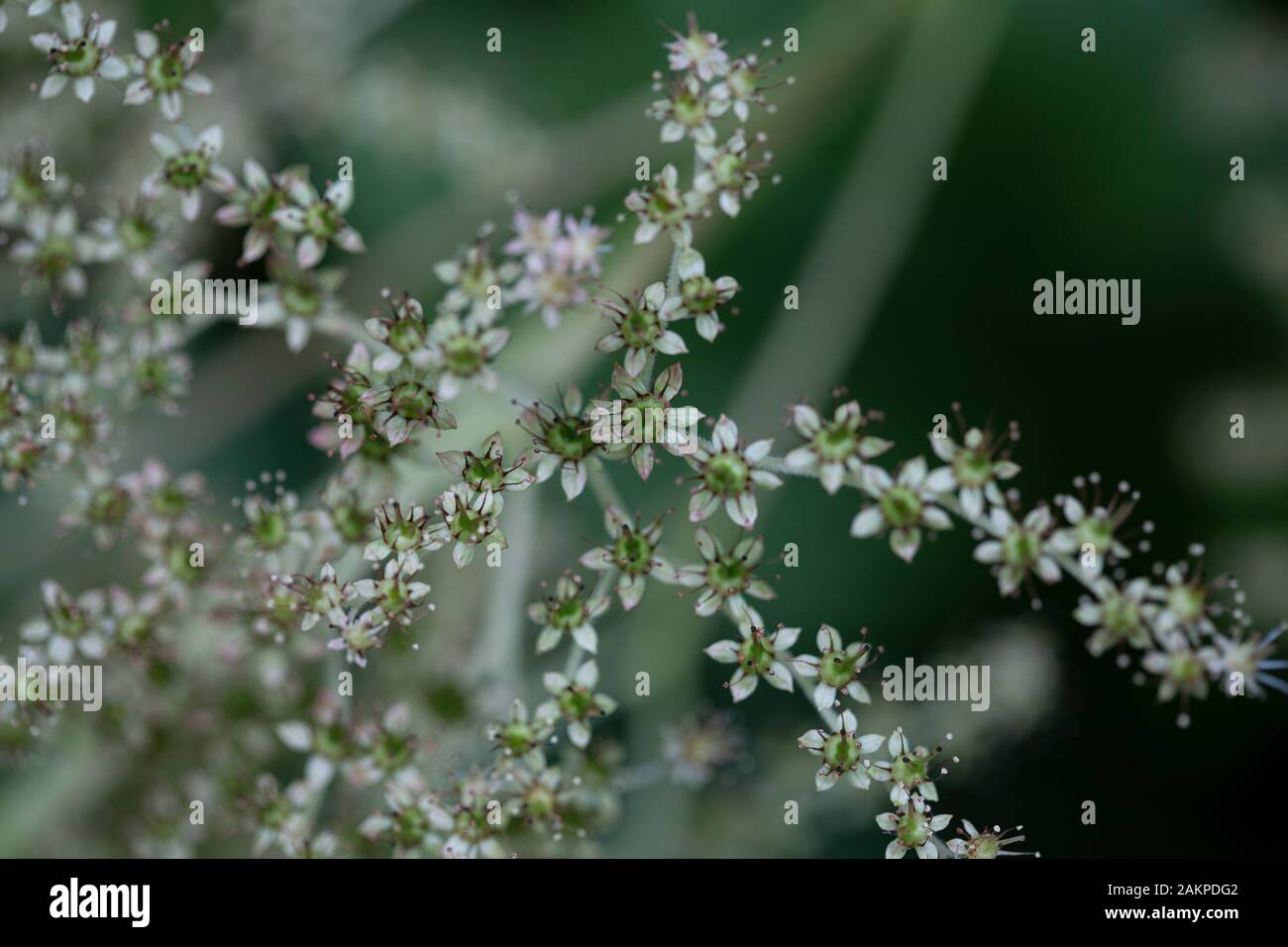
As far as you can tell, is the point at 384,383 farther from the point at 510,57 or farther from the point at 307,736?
the point at 510,57

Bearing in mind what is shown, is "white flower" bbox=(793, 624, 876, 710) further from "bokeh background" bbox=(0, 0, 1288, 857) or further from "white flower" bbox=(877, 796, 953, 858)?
"bokeh background" bbox=(0, 0, 1288, 857)

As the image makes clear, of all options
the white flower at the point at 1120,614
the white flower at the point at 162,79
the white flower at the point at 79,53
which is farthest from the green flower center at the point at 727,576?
the white flower at the point at 79,53

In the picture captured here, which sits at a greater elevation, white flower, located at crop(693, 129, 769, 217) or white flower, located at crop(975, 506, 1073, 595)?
white flower, located at crop(693, 129, 769, 217)

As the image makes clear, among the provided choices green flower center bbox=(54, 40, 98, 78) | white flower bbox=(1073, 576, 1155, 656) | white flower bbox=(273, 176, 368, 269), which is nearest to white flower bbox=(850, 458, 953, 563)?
white flower bbox=(1073, 576, 1155, 656)

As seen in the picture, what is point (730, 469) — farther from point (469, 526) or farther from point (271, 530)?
point (271, 530)

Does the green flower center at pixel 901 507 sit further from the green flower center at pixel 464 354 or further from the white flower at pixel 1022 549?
the green flower center at pixel 464 354

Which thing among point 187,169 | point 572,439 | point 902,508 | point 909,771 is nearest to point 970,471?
point 902,508
